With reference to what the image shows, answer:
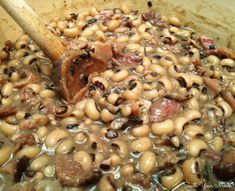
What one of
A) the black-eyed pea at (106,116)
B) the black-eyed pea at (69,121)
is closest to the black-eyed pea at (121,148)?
the black-eyed pea at (106,116)

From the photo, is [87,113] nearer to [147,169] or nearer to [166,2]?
[147,169]

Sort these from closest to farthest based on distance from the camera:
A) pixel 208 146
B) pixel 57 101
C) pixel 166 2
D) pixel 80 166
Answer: pixel 80 166
pixel 208 146
pixel 57 101
pixel 166 2

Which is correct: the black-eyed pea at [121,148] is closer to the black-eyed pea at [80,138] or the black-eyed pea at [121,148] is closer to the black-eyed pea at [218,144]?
the black-eyed pea at [80,138]

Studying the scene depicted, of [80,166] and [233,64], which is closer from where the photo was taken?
[80,166]

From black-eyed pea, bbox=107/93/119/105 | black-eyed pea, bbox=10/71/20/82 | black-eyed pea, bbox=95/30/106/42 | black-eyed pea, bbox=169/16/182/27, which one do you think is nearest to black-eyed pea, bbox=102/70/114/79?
black-eyed pea, bbox=107/93/119/105

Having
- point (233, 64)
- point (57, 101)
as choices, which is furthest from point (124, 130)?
point (233, 64)

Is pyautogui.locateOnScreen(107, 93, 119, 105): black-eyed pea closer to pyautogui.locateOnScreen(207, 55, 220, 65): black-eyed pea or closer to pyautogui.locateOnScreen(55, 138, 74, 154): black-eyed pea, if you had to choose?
pyautogui.locateOnScreen(55, 138, 74, 154): black-eyed pea

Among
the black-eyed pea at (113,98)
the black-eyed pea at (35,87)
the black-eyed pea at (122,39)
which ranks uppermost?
the black-eyed pea at (122,39)
